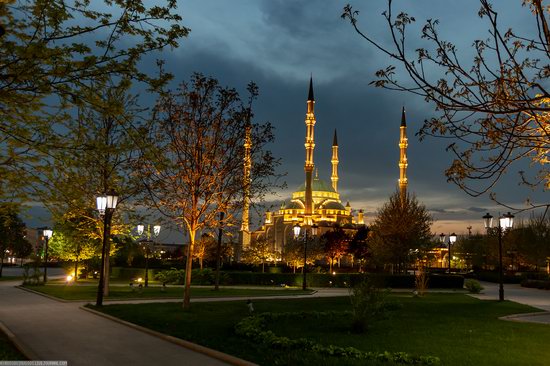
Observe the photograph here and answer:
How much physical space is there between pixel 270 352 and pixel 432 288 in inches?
1331

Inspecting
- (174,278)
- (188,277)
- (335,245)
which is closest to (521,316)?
(188,277)

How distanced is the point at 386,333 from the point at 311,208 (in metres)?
88.9

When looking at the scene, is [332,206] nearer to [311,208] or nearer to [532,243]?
[311,208]

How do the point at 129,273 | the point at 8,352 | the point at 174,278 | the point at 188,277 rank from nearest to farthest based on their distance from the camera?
the point at 8,352 → the point at 188,277 → the point at 174,278 → the point at 129,273

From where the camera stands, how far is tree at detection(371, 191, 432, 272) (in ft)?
140

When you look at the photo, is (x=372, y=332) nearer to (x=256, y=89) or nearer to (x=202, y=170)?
(x=202, y=170)

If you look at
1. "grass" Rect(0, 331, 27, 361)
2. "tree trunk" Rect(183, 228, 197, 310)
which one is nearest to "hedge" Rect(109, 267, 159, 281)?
"tree trunk" Rect(183, 228, 197, 310)

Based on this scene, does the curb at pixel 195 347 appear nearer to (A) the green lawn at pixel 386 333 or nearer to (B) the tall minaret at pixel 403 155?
(A) the green lawn at pixel 386 333

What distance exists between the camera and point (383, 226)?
4425 cm

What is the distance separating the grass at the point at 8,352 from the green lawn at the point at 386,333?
12.4 ft

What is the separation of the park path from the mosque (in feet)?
262

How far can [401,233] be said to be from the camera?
4259 centimetres

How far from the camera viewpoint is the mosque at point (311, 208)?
98.8 meters

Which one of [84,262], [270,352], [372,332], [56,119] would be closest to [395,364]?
[270,352]
